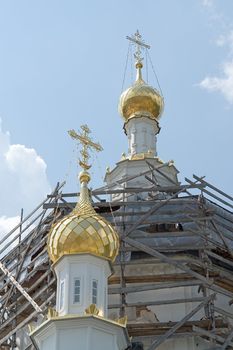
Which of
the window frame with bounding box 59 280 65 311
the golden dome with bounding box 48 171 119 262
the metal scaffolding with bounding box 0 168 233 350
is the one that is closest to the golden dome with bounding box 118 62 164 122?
the metal scaffolding with bounding box 0 168 233 350

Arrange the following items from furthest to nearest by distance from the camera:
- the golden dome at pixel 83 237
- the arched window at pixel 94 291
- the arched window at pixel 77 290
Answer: the golden dome at pixel 83 237
the arched window at pixel 94 291
the arched window at pixel 77 290

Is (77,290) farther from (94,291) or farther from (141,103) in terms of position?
(141,103)

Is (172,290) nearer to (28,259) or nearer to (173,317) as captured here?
(173,317)

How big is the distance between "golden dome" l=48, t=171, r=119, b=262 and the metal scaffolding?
190 centimetres

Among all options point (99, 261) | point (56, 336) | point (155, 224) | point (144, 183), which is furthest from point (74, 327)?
point (144, 183)

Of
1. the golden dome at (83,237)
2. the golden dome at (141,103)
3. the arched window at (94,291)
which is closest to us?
the arched window at (94,291)

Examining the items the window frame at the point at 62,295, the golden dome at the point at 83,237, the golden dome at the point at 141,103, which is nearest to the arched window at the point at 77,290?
the window frame at the point at 62,295

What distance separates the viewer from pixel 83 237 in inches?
569

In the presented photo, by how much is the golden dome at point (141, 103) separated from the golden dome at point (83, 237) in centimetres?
1008

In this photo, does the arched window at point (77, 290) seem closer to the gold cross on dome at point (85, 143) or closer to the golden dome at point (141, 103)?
the gold cross on dome at point (85, 143)

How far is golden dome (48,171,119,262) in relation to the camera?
14.4 m

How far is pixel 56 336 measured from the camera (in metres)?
13.3

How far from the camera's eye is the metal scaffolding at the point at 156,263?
642 inches

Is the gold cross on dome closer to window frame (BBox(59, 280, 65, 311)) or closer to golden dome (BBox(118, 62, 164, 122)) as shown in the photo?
window frame (BBox(59, 280, 65, 311))
